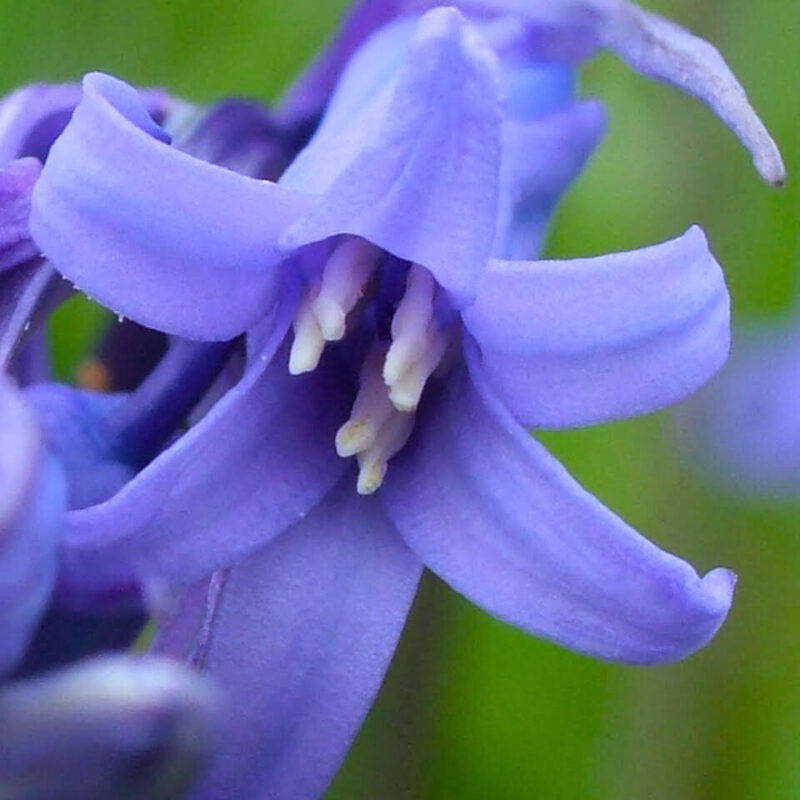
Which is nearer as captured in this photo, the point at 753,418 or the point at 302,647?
the point at 302,647

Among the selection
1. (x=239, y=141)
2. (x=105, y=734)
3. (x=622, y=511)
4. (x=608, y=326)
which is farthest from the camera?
(x=622, y=511)

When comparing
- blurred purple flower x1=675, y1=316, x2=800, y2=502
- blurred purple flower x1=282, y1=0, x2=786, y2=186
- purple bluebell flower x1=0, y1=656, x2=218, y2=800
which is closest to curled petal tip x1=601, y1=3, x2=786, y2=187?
blurred purple flower x1=282, y1=0, x2=786, y2=186

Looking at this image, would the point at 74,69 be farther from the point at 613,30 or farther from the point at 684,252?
the point at 684,252

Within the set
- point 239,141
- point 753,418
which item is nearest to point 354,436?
point 239,141

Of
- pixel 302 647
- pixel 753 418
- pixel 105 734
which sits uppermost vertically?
pixel 105 734

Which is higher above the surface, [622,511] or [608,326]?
[608,326]

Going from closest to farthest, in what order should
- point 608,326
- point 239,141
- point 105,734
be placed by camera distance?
point 105,734 < point 608,326 < point 239,141

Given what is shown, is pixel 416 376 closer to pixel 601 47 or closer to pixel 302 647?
pixel 302 647

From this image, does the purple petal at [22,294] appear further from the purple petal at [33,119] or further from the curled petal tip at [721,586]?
the curled petal tip at [721,586]
